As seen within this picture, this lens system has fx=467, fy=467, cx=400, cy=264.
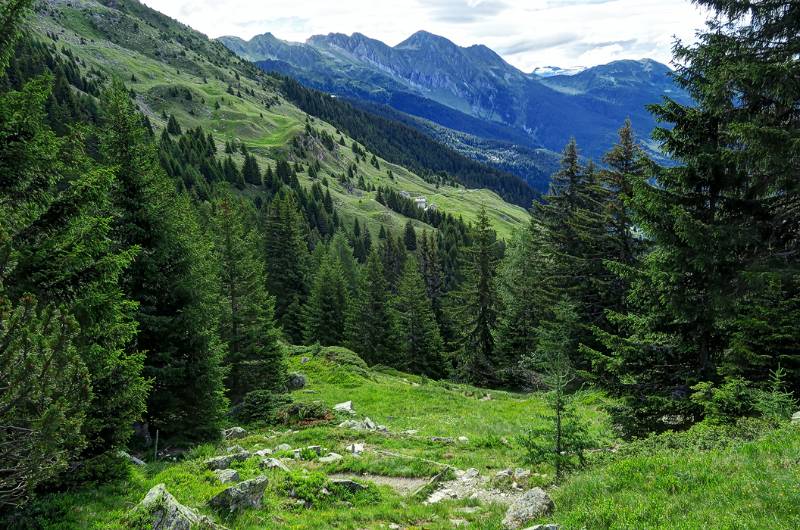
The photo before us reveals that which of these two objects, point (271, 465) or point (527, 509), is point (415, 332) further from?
point (527, 509)

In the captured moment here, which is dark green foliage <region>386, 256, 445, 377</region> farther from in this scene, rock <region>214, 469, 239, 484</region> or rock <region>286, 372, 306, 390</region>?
rock <region>214, 469, 239, 484</region>

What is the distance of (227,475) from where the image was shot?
12.7 meters

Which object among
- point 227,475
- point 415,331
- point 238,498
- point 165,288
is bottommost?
point 415,331

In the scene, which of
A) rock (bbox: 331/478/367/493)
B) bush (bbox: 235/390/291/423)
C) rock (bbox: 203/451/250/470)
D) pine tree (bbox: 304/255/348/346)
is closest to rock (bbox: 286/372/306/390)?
bush (bbox: 235/390/291/423)

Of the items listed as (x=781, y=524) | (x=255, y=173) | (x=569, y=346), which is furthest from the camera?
(x=255, y=173)

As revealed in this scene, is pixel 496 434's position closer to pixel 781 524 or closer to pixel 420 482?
pixel 420 482

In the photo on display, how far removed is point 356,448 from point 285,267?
42.1 meters

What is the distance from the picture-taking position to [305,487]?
12.7 meters

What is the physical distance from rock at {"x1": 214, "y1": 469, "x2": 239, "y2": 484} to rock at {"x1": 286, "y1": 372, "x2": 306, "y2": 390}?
773 inches

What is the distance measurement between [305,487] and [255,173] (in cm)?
12904

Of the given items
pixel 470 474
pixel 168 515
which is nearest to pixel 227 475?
pixel 168 515

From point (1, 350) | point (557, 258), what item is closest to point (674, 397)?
point (1, 350)

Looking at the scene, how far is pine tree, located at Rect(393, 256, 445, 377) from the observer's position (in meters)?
49.8

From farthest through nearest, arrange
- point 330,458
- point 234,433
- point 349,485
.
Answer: point 234,433
point 330,458
point 349,485
